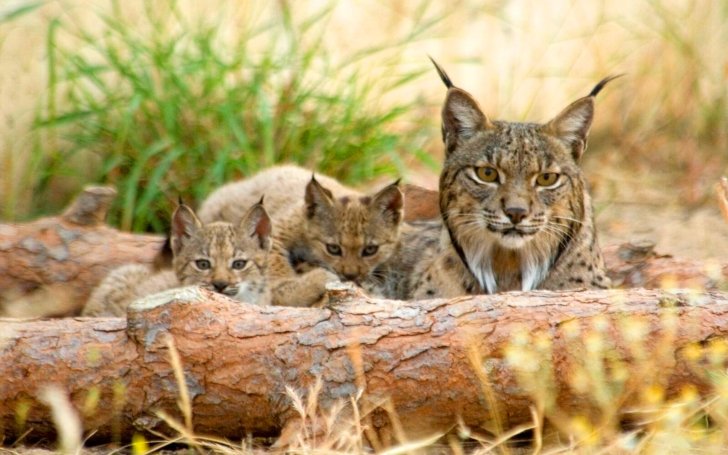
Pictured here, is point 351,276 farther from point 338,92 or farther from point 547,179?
point 338,92

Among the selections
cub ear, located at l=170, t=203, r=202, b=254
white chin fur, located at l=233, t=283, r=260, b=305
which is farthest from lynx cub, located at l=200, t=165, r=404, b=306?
cub ear, located at l=170, t=203, r=202, b=254

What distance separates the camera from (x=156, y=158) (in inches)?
297

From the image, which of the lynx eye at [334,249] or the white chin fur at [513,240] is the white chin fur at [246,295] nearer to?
the lynx eye at [334,249]

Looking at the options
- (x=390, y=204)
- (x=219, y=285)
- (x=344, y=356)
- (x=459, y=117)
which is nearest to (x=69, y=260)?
(x=219, y=285)

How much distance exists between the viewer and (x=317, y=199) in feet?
21.1

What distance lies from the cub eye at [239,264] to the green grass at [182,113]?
4.62 feet

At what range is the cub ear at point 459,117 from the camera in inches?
216

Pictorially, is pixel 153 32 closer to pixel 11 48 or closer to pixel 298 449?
pixel 11 48

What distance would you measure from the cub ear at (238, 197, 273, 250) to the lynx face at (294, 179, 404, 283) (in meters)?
0.35

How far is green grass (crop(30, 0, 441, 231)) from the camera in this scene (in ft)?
24.3

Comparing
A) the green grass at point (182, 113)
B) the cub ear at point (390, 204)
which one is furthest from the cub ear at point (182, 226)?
the green grass at point (182, 113)

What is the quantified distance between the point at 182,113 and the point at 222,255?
1.85 metres

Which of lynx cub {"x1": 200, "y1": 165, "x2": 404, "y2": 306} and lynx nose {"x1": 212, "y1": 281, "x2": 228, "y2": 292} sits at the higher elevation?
lynx cub {"x1": 200, "y1": 165, "x2": 404, "y2": 306}

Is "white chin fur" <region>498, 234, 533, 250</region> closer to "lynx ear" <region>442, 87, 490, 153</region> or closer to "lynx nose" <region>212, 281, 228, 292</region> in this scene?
"lynx ear" <region>442, 87, 490, 153</region>
